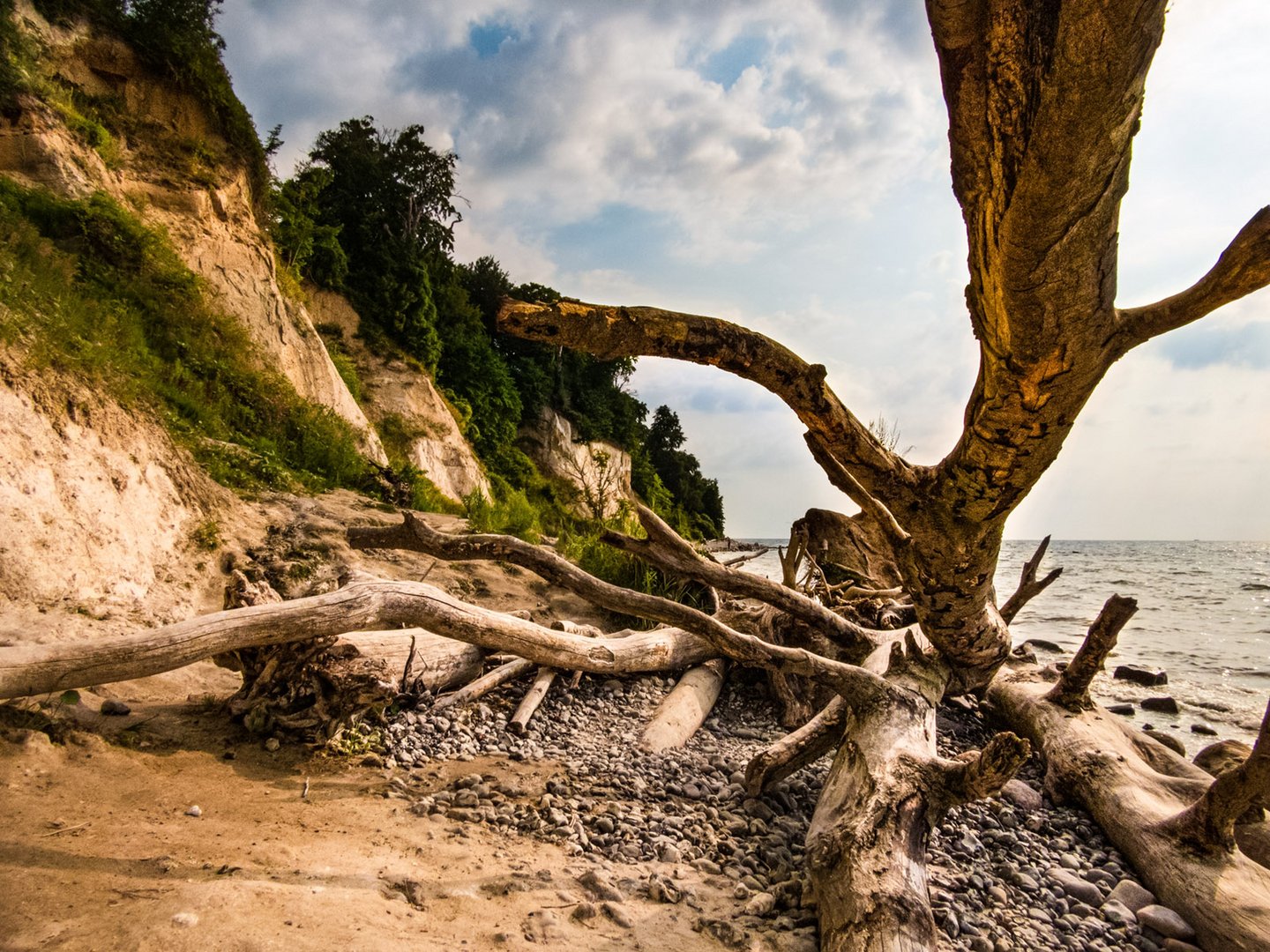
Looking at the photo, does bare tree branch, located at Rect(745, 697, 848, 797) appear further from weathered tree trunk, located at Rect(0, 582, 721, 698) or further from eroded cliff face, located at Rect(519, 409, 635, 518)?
eroded cliff face, located at Rect(519, 409, 635, 518)

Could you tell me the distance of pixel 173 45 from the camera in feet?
37.5

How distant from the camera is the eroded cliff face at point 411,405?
17.2 meters

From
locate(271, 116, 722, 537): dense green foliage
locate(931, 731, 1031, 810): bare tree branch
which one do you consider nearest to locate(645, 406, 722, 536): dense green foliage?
locate(271, 116, 722, 537): dense green foliage

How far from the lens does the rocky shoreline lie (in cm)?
270

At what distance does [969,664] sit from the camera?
15.1 feet

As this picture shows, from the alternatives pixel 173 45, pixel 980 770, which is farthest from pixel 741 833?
pixel 173 45

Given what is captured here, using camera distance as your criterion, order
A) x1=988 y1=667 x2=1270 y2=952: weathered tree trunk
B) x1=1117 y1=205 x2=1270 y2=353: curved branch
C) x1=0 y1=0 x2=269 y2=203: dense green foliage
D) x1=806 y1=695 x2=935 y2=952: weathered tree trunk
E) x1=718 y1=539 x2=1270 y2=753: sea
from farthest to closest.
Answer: x1=0 y1=0 x2=269 y2=203: dense green foliage, x1=718 y1=539 x2=1270 y2=753: sea, x1=988 y1=667 x2=1270 y2=952: weathered tree trunk, x1=806 y1=695 x2=935 y2=952: weathered tree trunk, x1=1117 y1=205 x2=1270 y2=353: curved branch

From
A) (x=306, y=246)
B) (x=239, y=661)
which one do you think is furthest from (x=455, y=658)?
(x=306, y=246)

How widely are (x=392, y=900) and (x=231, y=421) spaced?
878 cm

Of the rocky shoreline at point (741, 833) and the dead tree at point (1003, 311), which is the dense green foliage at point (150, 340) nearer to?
the rocky shoreline at point (741, 833)

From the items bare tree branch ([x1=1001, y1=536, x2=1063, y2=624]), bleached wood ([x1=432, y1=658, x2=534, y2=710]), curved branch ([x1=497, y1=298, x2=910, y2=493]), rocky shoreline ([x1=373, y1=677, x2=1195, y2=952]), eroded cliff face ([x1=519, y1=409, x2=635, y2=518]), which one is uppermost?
eroded cliff face ([x1=519, y1=409, x2=635, y2=518])

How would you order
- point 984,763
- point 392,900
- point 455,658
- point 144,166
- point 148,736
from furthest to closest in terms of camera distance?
point 144,166, point 455,658, point 148,736, point 984,763, point 392,900

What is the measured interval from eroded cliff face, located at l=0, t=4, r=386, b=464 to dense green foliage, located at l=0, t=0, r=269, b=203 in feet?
0.76

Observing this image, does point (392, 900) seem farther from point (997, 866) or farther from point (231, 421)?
point (231, 421)
